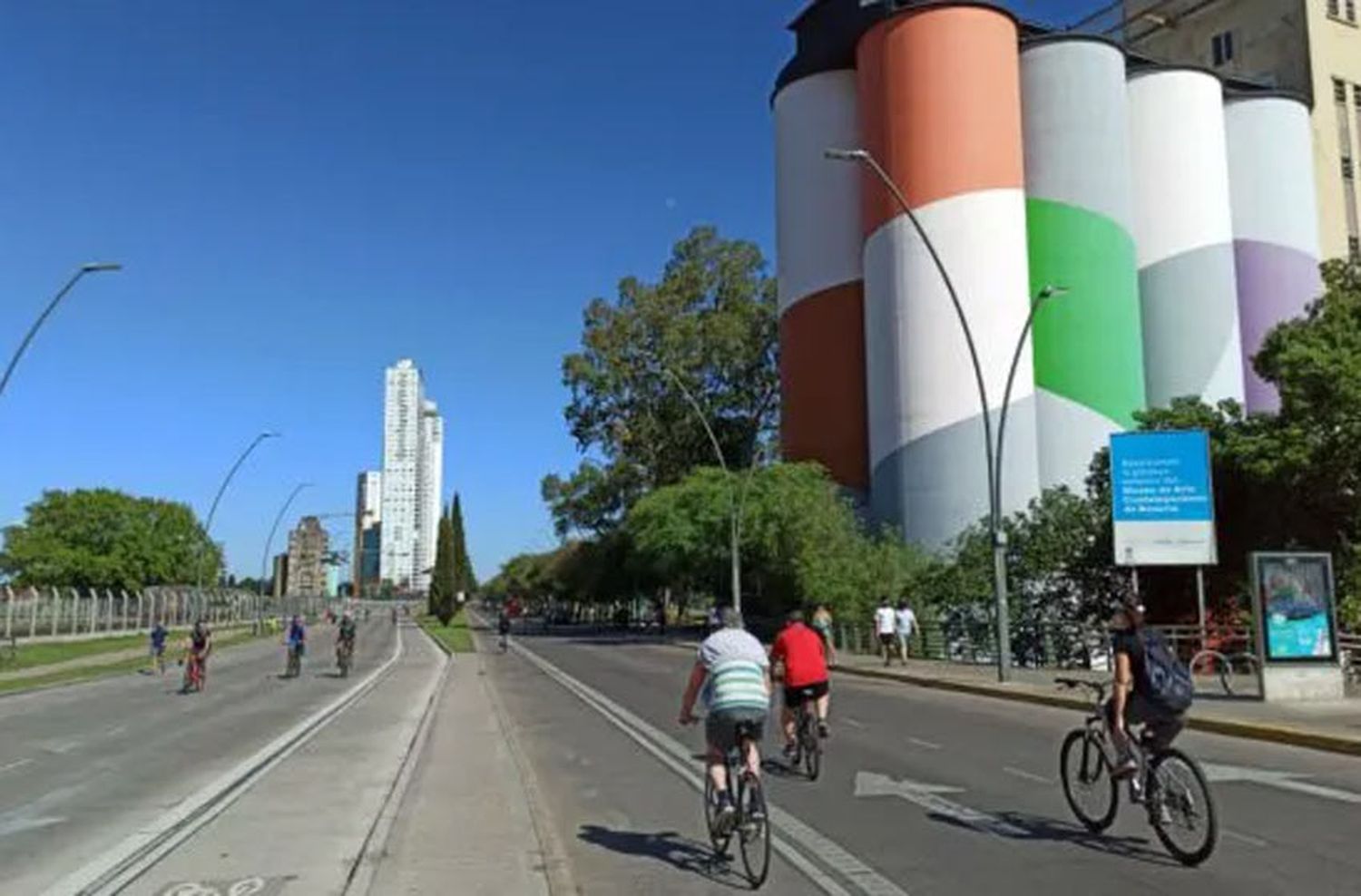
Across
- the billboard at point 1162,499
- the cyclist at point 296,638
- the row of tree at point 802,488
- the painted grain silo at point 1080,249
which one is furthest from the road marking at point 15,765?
the painted grain silo at point 1080,249

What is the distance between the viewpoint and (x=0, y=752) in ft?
54.5

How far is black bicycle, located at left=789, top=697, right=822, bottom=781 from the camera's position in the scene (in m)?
13.0

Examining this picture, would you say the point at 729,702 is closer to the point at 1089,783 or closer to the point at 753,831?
the point at 753,831

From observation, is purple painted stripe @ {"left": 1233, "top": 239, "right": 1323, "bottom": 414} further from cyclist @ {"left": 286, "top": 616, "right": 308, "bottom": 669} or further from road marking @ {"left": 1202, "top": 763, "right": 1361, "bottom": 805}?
road marking @ {"left": 1202, "top": 763, "right": 1361, "bottom": 805}

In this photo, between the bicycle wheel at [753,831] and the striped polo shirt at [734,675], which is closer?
the bicycle wheel at [753,831]

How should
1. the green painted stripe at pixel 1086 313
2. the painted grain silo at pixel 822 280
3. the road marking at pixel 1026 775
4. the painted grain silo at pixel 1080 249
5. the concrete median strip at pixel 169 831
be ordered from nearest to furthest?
the concrete median strip at pixel 169 831 < the road marking at pixel 1026 775 < the painted grain silo at pixel 1080 249 < the green painted stripe at pixel 1086 313 < the painted grain silo at pixel 822 280

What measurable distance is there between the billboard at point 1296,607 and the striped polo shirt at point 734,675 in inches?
560

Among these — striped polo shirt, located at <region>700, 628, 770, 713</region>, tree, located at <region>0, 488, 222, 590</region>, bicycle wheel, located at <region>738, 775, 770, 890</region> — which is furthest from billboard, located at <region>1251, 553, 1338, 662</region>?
tree, located at <region>0, 488, 222, 590</region>

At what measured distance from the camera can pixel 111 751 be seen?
54.6 feet

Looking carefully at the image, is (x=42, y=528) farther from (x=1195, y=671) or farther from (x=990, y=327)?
(x=1195, y=671)

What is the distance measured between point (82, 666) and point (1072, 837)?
39314mm

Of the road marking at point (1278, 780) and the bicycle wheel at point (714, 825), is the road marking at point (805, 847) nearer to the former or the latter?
the bicycle wheel at point (714, 825)

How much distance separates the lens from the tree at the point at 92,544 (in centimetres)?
10875

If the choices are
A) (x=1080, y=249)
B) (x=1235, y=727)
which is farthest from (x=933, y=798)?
(x=1080, y=249)
